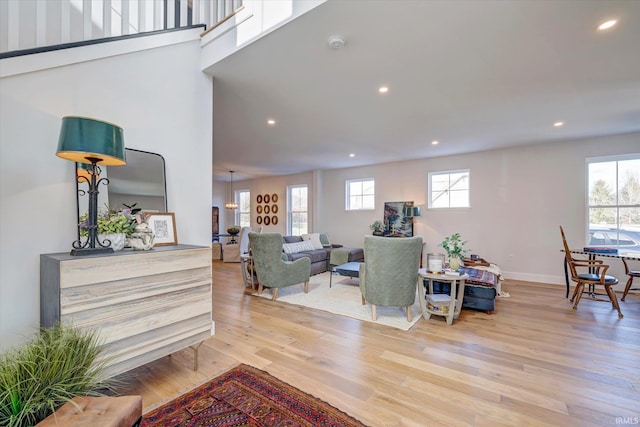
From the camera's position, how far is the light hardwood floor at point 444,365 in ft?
5.78

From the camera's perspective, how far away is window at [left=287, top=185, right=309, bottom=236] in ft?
29.2

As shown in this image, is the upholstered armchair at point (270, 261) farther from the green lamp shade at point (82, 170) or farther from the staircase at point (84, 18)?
the staircase at point (84, 18)

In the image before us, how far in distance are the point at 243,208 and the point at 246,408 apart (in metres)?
9.10

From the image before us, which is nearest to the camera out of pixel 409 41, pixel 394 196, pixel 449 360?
pixel 409 41

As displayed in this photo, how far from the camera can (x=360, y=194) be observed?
773cm

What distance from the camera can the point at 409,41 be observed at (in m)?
2.20

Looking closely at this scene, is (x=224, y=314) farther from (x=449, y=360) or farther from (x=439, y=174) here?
(x=439, y=174)

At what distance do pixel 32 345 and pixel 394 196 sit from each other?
6.76 m

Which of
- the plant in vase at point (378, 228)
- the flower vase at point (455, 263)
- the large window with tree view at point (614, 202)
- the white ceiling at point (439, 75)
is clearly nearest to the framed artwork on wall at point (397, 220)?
the plant in vase at point (378, 228)

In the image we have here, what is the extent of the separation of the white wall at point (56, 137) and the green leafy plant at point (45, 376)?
0.63 m

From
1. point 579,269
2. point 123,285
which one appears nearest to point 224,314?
point 123,285

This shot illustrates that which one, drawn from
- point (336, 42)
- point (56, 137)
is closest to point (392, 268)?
point (336, 42)

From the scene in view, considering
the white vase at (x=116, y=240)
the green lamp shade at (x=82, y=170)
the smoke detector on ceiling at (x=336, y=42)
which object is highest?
the smoke detector on ceiling at (x=336, y=42)

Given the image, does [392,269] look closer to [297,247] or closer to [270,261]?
[270,261]
